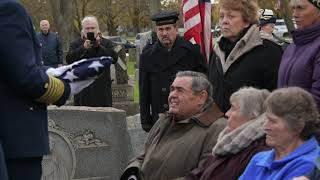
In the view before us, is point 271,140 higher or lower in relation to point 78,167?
higher

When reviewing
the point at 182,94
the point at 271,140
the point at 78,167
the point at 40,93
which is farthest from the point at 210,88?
the point at 78,167

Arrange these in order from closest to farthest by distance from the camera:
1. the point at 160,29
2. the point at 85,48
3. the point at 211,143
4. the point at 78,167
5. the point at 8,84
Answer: the point at 8,84, the point at 211,143, the point at 160,29, the point at 78,167, the point at 85,48

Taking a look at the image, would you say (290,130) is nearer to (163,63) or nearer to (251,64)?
(251,64)

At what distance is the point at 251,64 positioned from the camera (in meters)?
4.74

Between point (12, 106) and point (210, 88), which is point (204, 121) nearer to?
point (210, 88)

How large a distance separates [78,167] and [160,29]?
1779 mm

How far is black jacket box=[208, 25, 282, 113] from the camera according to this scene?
4750 millimetres

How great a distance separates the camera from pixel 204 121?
4562 mm

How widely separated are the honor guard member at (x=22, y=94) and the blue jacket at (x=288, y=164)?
1.07 metres

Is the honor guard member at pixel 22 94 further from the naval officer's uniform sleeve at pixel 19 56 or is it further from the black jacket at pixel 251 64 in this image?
the black jacket at pixel 251 64

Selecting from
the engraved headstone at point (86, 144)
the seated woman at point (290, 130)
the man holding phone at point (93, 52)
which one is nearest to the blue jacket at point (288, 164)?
the seated woman at point (290, 130)

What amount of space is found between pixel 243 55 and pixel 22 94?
2.00m

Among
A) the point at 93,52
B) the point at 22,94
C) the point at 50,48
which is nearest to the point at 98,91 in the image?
the point at 93,52

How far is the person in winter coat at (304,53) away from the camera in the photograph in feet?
12.9
